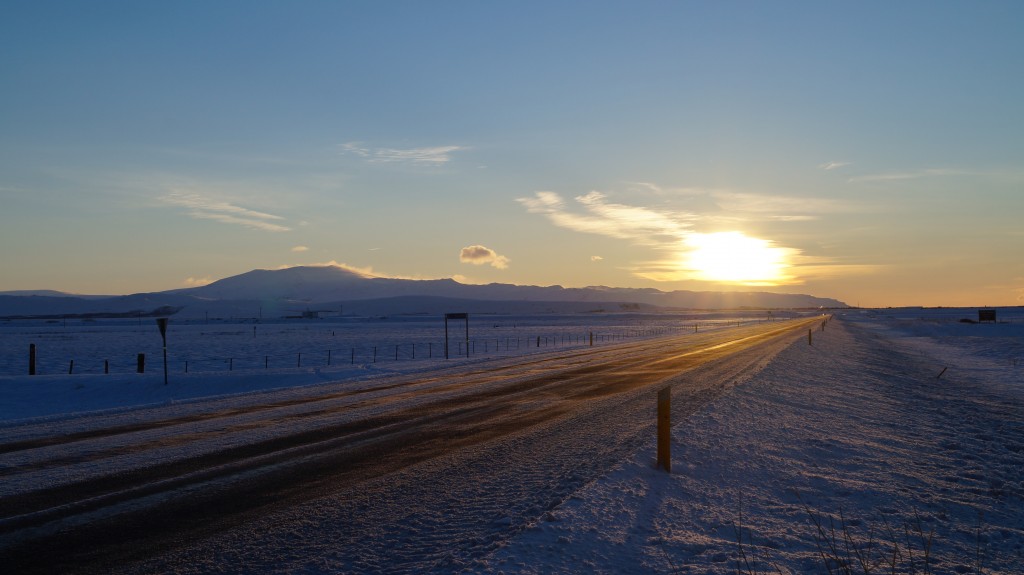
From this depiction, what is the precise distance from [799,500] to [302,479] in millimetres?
6317

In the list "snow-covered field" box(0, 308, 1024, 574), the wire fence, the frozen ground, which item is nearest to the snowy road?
"snow-covered field" box(0, 308, 1024, 574)

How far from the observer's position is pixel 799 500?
9.05 metres

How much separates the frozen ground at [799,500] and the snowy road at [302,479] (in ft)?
2.28

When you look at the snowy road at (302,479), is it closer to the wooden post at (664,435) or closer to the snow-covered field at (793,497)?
the snow-covered field at (793,497)

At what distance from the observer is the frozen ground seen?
6.79 metres

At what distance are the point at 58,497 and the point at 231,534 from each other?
2.98m

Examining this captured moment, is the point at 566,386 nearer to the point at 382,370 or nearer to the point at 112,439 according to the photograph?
the point at 382,370

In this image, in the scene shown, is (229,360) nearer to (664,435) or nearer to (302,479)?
(302,479)

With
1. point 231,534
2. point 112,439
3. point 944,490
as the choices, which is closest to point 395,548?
point 231,534

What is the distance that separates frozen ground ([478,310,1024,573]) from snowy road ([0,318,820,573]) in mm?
694

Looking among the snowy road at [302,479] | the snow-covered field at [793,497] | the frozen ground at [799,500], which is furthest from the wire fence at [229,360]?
the frozen ground at [799,500]

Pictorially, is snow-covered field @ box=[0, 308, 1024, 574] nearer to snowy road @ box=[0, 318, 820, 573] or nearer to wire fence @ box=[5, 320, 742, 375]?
snowy road @ box=[0, 318, 820, 573]

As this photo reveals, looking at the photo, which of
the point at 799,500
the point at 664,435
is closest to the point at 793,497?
the point at 799,500

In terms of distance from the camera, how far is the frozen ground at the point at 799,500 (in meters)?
6.79
